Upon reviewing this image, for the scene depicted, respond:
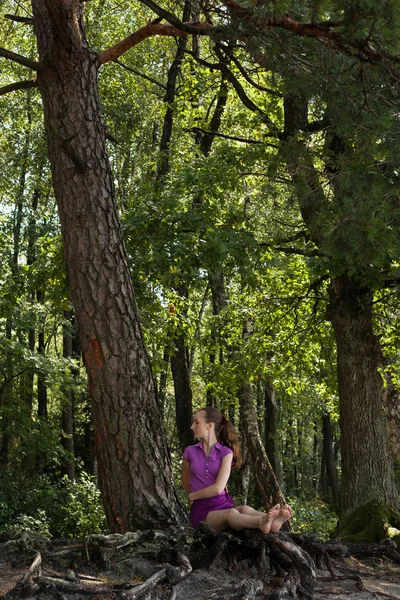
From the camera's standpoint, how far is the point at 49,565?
5008 millimetres

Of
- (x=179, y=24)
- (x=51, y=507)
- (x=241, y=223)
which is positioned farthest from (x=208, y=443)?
(x=51, y=507)

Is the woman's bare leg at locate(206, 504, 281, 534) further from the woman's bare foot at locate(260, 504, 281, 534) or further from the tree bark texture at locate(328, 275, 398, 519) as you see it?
the tree bark texture at locate(328, 275, 398, 519)

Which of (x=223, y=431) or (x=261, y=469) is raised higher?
(x=261, y=469)

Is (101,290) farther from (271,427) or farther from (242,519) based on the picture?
(271,427)

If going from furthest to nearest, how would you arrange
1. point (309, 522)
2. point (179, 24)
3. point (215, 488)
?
point (309, 522) → point (179, 24) → point (215, 488)

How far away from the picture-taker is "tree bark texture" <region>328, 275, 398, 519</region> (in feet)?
32.6

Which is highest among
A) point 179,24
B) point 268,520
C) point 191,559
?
point 179,24

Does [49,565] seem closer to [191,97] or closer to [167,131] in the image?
[191,97]

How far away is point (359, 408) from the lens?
→ 10.2 meters

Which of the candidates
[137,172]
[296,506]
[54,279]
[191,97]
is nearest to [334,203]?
[54,279]

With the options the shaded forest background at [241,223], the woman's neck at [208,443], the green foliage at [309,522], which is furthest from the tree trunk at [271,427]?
the woman's neck at [208,443]

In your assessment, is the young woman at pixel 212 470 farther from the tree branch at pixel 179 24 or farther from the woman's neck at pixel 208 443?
the tree branch at pixel 179 24

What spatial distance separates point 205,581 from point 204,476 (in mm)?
1273

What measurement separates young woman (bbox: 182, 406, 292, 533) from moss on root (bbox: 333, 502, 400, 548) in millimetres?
2873
